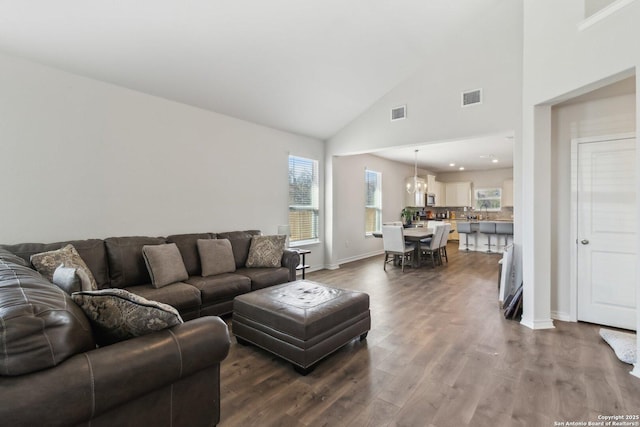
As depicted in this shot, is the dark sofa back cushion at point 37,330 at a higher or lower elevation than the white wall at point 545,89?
lower

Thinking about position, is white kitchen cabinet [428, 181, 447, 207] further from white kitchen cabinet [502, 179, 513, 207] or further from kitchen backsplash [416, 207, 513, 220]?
white kitchen cabinet [502, 179, 513, 207]

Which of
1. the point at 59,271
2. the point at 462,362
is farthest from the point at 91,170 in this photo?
the point at 462,362

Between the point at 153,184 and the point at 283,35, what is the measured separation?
239 centimetres

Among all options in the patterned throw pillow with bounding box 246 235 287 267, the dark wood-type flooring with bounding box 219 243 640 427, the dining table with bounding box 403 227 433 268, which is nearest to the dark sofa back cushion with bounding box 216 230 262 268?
the patterned throw pillow with bounding box 246 235 287 267

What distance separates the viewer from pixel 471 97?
14.0 feet

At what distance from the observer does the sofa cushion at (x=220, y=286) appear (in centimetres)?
318

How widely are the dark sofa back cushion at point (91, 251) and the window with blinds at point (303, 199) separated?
3.07 metres

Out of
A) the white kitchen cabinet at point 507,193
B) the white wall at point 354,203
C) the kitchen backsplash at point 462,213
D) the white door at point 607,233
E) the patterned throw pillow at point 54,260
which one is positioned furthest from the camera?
the kitchen backsplash at point 462,213

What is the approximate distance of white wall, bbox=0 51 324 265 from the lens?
282 centimetres

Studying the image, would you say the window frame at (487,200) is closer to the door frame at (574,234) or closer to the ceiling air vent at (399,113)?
the ceiling air vent at (399,113)

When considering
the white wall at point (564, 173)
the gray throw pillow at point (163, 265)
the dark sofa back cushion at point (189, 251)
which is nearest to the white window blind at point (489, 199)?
the white wall at point (564, 173)

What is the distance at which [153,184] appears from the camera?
146 inches

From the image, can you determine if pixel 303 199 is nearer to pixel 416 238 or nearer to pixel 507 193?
pixel 416 238

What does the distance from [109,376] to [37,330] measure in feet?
0.98
